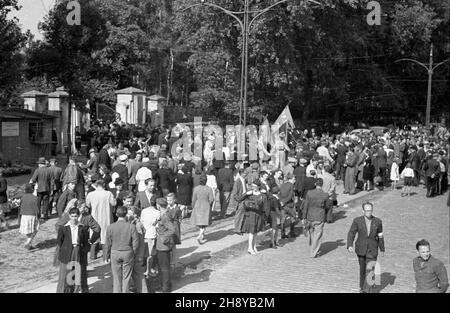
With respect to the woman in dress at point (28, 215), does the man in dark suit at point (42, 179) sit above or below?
above

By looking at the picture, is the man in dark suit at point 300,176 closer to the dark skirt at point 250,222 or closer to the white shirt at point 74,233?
the dark skirt at point 250,222

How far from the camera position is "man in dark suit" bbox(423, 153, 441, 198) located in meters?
22.6

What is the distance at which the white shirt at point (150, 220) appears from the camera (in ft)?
A: 37.1

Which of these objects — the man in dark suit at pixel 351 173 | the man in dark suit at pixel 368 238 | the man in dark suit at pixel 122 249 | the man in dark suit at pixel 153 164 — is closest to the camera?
the man in dark suit at pixel 122 249

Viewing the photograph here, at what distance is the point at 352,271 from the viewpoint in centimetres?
1291

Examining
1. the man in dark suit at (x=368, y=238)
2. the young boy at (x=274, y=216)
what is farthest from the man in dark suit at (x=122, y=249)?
the young boy at (x=274, y=216)

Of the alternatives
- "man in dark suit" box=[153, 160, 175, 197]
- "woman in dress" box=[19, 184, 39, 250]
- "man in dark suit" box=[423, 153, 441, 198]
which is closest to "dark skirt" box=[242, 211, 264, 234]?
"man in dark suit" box=[153, 160, 175, 197]

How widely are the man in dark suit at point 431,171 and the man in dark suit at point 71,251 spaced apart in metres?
15.3

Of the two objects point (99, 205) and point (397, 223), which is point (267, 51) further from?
point (99, 205)

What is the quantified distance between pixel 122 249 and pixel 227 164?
327 inches

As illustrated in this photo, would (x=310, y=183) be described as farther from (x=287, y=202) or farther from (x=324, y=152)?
(x=324, y=152)

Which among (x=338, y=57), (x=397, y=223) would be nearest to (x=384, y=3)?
(x=338, y=57)

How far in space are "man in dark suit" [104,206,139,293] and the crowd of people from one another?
15 millimetres

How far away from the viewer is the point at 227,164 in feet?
59.2
